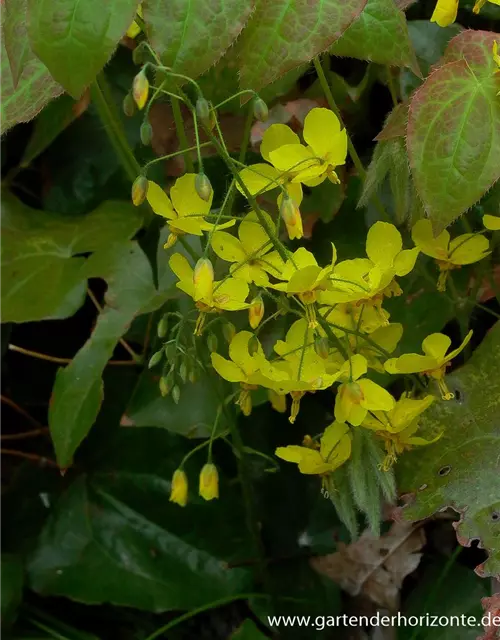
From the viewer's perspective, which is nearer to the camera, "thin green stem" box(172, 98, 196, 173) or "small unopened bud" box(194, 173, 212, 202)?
"small unopened bud" box(194, 173, 212, 202)

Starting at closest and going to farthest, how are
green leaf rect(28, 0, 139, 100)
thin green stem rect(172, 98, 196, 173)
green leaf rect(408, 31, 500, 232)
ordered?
green leaf rect(28, 0, 139, 100) → green leaf rect(408, 31, 500, 232) → thin green stem rect(172, 98, 196, 173)

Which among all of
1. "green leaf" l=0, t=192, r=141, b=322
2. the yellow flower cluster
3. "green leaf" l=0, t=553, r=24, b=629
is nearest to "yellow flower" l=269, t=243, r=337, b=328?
the yellow flower cluster

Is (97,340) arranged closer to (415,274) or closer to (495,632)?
(415,274)

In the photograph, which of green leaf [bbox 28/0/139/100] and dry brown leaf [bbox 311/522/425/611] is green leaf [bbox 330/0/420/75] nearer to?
green leaf [bbox 28/0/139/100]

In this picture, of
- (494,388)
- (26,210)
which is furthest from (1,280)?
(494,388)

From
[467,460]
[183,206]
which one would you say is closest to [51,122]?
[183,206]

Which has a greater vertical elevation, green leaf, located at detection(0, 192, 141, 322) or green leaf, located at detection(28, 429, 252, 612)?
green leaf, located at detection(0, 192, 141, 322)

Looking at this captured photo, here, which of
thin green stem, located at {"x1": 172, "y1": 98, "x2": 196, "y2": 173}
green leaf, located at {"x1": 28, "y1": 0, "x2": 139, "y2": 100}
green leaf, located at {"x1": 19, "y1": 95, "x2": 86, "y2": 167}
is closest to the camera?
green leaf, located at {"x1": 28, "y1": 0, "x2": 139, "y2": 100}
